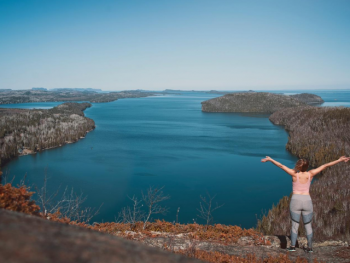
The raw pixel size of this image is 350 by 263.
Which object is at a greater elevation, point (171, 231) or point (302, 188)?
point (302, 188)

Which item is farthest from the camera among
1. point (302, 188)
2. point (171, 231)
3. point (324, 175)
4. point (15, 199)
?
point (324, 175)

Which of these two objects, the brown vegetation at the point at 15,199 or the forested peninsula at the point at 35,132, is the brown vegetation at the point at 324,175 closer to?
the brown vegetation at the point at 15,199

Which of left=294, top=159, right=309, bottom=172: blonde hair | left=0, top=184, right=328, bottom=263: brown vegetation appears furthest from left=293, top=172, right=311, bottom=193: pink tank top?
left=0, top=184, right=328, bottom=263: brown vegetation

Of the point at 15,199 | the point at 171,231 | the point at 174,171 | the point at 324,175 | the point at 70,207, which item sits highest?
the point at 15,199

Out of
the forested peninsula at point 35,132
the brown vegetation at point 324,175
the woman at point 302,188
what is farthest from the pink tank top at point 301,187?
the forested peninsula at point 35,132

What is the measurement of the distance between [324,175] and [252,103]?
4243 inches

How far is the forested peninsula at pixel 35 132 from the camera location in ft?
157

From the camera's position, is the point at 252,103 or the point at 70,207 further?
the point at 252,103

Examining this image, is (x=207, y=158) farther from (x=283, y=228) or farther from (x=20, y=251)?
(x=20, y=251)

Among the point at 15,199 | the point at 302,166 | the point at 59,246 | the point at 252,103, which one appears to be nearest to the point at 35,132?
the point at 15,199

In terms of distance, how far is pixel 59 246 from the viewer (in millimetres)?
987

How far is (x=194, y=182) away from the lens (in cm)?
3216

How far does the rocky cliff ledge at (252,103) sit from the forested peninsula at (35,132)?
239ft

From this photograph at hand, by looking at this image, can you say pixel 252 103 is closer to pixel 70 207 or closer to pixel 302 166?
pixel 70 207
